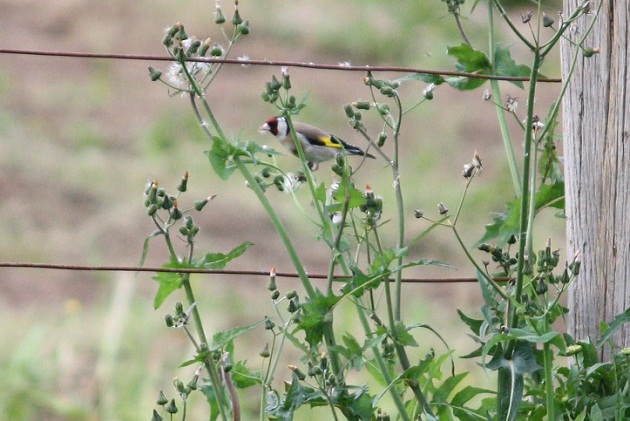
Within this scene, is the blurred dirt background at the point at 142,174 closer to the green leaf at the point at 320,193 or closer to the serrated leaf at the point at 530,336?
the green leaf at the point at 320,193

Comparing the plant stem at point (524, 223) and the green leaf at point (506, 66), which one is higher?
the green leaf at point (506, 66)

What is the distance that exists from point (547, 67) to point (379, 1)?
121 inches

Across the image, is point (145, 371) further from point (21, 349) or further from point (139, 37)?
point (139, 37)

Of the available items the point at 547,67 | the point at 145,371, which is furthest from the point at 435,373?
the point at 547,67

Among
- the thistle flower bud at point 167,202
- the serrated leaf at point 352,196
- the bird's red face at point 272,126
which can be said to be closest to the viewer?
the serrated leaf at point 352,196

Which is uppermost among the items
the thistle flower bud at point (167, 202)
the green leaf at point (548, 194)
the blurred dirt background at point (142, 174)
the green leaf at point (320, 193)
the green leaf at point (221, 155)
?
the blurred dirt background at point (142, 174)

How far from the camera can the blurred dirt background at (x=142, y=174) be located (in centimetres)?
662

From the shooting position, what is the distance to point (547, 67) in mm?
12883

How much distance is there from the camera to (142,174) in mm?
10492

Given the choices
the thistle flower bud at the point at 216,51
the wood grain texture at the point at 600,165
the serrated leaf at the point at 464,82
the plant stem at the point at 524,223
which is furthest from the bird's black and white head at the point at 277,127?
the plant stem at the point at 524,223

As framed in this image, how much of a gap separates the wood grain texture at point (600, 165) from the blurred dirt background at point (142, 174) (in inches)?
142

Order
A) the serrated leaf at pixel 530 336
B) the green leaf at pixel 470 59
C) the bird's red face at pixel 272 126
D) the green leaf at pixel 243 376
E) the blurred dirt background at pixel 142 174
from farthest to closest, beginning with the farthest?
1. the blurred dirt background at pixel 142 174
2. the bird's red face at pixel 272 126
3. the green leaf at pixel 470 59
4. the green leaf at pixel 243 376
5. the serrated leaf at pixel 530 336

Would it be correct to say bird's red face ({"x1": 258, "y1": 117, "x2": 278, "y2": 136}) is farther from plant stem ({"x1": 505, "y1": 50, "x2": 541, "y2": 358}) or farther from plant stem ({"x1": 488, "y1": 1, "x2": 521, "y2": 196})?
plant stem ({"x1": 505, "y1": 50, "x2": 541, "y2": 358})

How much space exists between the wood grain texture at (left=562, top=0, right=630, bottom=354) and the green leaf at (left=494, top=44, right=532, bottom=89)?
137 mm
